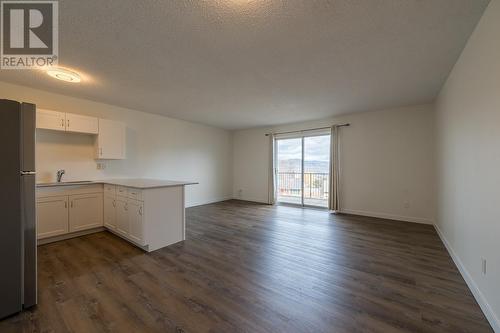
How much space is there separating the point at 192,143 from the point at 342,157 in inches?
163

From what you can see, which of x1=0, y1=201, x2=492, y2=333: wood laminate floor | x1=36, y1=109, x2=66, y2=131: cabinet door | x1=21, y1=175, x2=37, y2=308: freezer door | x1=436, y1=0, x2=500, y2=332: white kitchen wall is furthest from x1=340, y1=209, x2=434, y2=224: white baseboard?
x1=36, y1=109, x2=66, y2=131: cabinet door

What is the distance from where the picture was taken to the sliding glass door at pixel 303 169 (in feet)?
18.9

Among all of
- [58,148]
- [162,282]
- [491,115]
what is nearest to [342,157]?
[491,115]

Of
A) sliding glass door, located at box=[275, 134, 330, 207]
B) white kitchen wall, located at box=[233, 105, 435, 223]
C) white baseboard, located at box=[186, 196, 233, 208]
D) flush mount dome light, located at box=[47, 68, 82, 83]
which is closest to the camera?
flush mount dome light, located at box=[47, 68, 82, 83]

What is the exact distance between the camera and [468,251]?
215cm

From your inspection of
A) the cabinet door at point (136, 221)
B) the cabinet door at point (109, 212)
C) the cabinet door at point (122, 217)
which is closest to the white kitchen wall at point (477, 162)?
the cabinet door at point (136, 221)

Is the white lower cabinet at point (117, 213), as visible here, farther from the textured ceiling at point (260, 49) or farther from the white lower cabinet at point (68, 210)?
the textured ceiling at point (260, 49)

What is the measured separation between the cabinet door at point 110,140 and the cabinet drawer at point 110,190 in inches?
26.4

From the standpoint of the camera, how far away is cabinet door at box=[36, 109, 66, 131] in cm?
319

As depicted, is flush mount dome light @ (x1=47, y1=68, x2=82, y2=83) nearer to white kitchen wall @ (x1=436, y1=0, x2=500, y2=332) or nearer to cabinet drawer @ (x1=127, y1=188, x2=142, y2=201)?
cabinet drawer @ (x1=127, y1=188, x2=142, y2=201)

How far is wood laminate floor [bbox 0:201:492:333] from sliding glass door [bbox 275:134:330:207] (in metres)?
2.56

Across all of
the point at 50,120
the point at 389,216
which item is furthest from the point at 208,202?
the point at 389,216

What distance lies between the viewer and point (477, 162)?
75.8 inches

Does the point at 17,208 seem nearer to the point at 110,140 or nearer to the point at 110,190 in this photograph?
the point at 110,190
